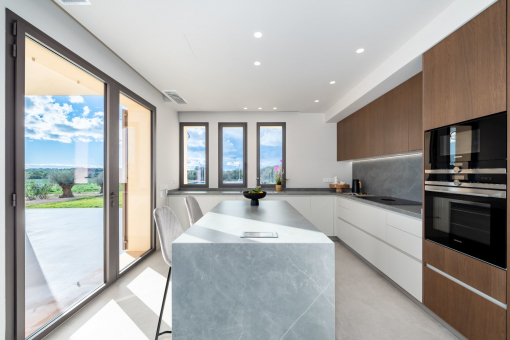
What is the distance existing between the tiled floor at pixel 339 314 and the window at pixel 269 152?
2621 mm

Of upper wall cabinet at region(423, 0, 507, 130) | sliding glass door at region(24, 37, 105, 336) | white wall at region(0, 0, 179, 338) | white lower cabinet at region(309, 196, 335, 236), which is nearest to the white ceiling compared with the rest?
white wall at region(0, 0, 179, 338)

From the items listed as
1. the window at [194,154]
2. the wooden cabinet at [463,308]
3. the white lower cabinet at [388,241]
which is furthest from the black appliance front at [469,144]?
the window at [194,154]

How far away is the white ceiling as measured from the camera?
1852mm

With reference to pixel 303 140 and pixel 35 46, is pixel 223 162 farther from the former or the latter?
pixel 35 46

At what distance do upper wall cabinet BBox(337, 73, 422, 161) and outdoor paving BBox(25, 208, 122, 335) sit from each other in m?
3.53

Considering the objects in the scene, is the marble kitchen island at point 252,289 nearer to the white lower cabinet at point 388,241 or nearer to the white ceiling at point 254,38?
the white lower cabinet at point 388,241

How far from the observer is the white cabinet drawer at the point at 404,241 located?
2.28 m

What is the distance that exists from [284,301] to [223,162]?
397cm

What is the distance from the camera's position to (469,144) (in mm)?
1720

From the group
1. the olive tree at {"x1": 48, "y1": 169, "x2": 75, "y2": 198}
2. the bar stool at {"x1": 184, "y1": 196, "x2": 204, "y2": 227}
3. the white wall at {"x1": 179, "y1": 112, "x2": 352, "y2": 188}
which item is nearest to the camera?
the olive tree at {"x1": 48, "y1": 169, "x2": 75, "y2": 198}

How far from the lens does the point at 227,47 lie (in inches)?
95.9

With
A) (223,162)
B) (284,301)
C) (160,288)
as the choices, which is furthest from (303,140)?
(284,301)

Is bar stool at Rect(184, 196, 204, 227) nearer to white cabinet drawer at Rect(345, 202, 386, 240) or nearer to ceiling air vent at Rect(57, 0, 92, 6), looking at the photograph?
ceiling air vent at Rect(57, 0, 92, 6)

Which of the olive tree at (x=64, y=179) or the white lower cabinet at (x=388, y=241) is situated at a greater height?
the olive tree at (x=64, y=179)
